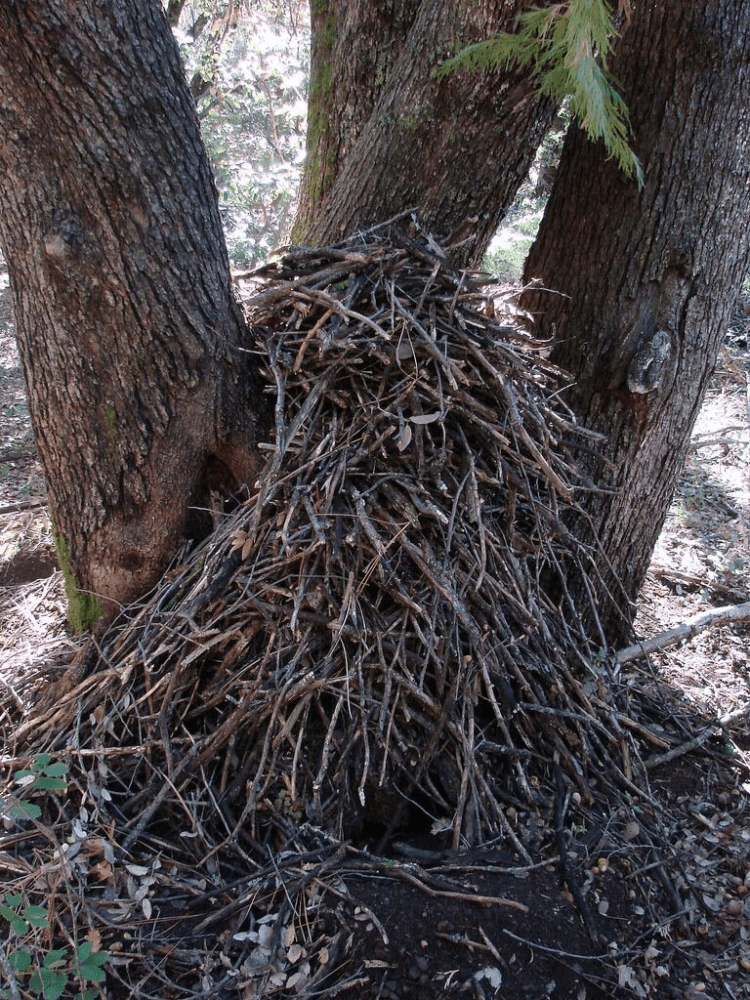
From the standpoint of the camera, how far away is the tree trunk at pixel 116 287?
186 centimetres

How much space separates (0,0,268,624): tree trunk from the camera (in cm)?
186

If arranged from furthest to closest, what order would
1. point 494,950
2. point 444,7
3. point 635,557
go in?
point 635,557 → point 444,7 → point 494,950

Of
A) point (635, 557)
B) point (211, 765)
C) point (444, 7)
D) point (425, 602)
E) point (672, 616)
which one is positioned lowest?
point (672, 616)

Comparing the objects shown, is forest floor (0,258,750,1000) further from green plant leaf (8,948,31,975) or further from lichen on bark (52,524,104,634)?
green plant leaf (8,948,31,975)

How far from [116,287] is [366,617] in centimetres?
116

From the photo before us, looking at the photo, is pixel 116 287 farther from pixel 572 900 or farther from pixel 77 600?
pixel 572 900

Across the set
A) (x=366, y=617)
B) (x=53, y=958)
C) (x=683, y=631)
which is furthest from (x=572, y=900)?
(x=683, y=631)

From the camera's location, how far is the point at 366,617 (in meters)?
2.16

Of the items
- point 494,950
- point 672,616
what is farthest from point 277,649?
point 672,616

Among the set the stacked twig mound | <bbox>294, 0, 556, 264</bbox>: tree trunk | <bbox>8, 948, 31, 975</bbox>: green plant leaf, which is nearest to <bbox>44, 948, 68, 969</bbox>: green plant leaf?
<bbox>8, 948, 31, 975</bbox>: green plant leaf

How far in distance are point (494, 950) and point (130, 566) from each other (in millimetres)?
1505

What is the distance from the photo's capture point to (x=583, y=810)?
7.14 feet

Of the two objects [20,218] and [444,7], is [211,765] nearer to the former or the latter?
[20,218]

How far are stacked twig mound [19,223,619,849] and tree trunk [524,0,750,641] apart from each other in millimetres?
430
